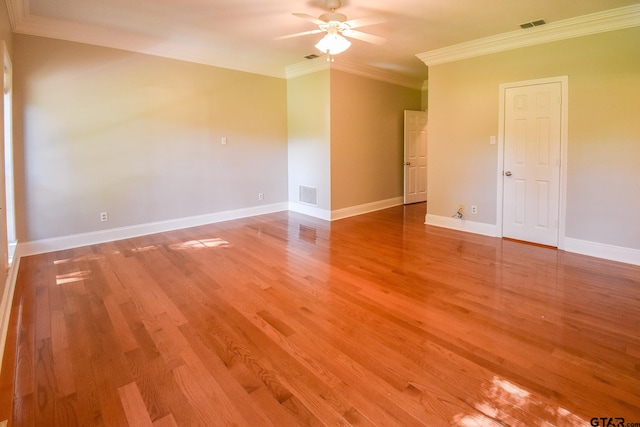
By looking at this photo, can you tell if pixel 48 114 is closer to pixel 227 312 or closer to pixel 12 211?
pixel 12 211

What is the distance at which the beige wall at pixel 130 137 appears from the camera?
4117mm

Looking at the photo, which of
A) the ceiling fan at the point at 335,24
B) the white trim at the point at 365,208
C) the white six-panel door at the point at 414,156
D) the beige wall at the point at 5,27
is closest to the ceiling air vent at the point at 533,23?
the ceiling fan at the point at 335,24

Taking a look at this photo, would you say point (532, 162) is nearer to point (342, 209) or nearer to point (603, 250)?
point (603, 250)

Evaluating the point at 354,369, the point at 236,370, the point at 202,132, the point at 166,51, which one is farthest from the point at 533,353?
the point at 166,51

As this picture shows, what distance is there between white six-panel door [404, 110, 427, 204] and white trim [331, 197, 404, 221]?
264mm

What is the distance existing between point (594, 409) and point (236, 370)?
6.15ft

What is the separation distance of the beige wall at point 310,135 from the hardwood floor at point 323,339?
221 centimetres

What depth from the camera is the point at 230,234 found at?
5113mm

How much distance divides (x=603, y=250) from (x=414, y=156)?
12.9ft

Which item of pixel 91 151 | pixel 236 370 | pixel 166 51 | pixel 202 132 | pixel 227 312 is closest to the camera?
pixel 236 370

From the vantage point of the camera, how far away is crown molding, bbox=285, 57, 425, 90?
18.8 feet

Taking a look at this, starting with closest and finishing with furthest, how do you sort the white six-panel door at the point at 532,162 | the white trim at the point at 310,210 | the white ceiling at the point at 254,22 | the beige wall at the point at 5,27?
the beige wall at the point at 5,27
the white ceiling at the point at 254,22
the white six-panel door at the point at 532,162
the white trim at the point at 310,210

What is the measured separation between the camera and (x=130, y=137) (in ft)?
15.8

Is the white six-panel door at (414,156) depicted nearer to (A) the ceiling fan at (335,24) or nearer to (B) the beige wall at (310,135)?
(B) the beige wall at (310,135)
